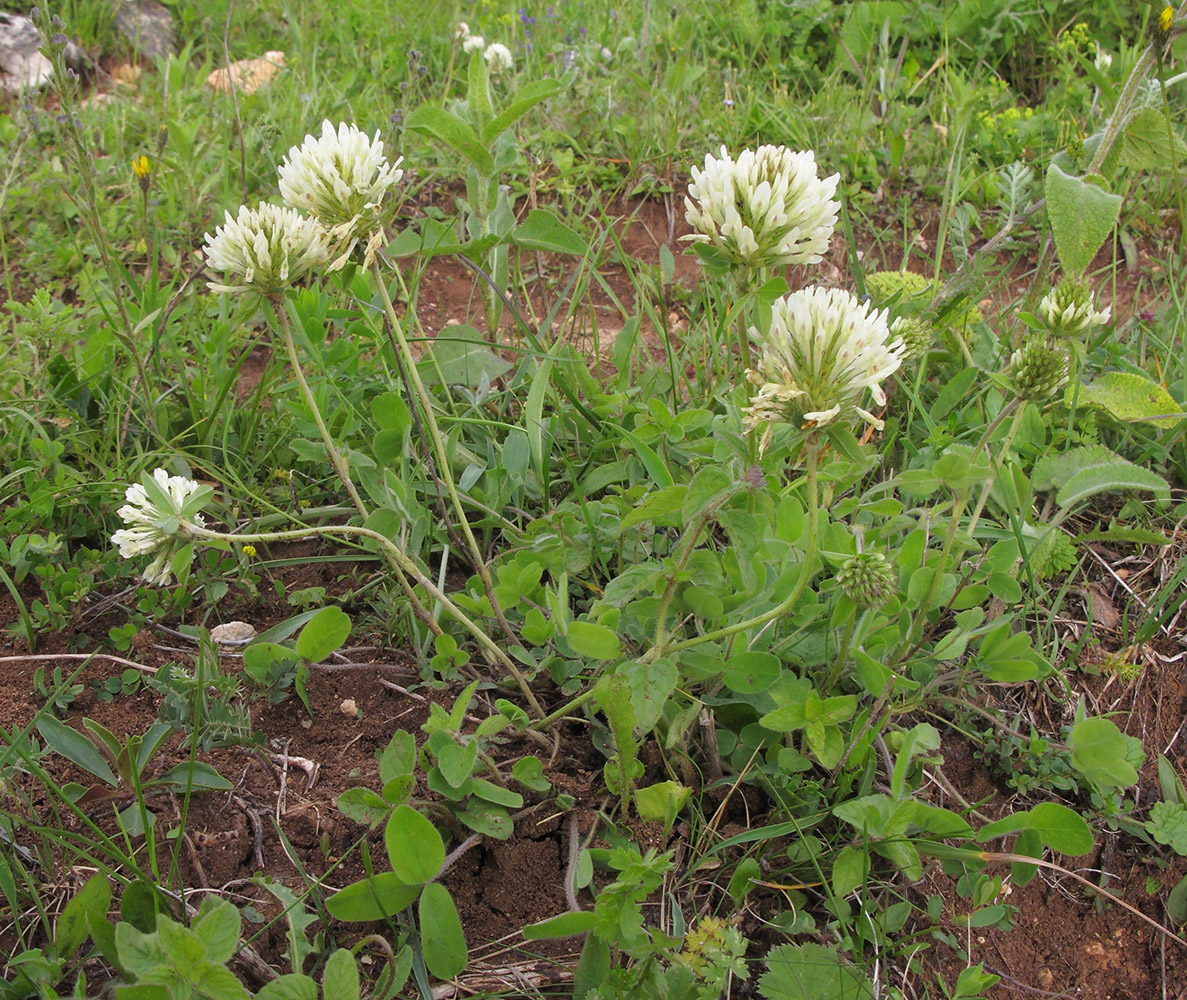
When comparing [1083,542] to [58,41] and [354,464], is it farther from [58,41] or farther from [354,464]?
[58,41]

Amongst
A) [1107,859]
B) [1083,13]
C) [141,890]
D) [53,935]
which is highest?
[1083,13]

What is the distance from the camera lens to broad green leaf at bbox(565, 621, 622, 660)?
153 centimetres

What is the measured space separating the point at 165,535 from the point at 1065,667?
67.8 inches

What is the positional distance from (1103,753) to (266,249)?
5.25 feet

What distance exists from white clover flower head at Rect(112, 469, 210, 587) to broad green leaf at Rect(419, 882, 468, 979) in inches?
25.3

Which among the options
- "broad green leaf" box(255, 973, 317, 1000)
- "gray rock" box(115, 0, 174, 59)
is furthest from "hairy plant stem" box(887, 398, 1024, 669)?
"gray rock" box(115, 0, 174, 59)

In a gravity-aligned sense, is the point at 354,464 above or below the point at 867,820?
above

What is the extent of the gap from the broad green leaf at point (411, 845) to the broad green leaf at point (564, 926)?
0.17m

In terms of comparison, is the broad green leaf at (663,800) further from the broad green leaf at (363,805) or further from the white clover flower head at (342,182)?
the white clover flower head at (342,182)

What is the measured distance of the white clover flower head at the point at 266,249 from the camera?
1.50 metres

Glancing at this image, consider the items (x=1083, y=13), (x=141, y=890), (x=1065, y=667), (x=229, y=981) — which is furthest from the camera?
(x=1083, y=13)

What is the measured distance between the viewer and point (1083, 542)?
223 centimetres

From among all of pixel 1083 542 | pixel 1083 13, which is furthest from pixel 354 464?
pixel 1083 13

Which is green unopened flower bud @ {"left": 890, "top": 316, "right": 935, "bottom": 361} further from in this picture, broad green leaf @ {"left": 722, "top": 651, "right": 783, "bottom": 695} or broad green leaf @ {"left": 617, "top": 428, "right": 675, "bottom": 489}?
broad green leaf @ {"left": 722, "top": 651, "right": 783, "bottom": 695}
